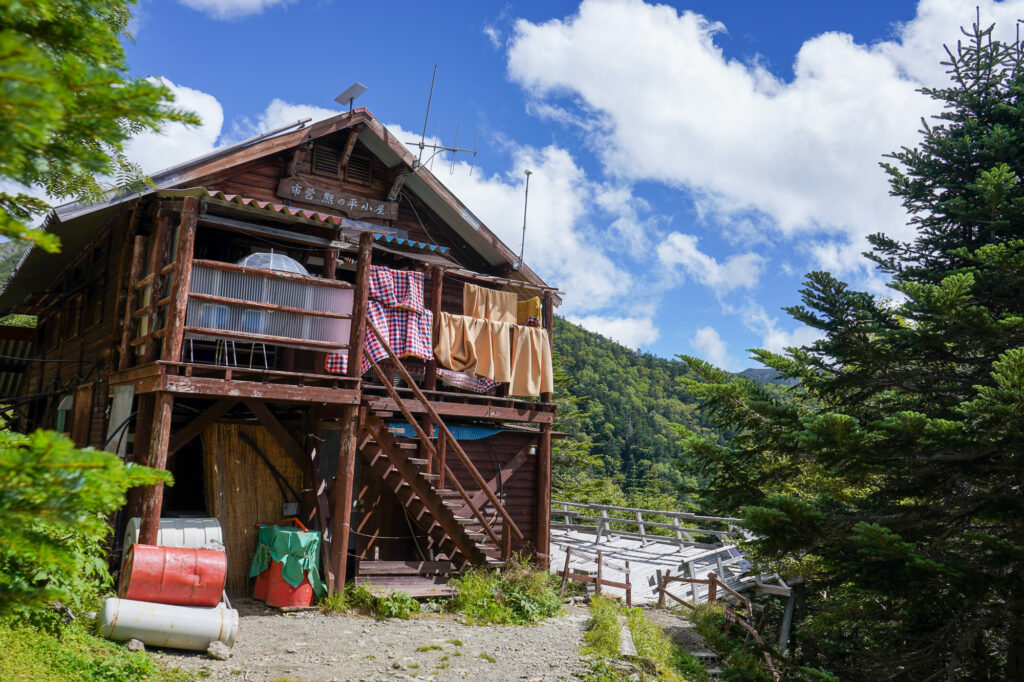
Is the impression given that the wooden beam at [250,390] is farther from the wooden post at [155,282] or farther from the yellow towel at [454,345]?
the yellow towel at [454,345]

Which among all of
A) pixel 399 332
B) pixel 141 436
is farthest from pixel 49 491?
pixel 399 332

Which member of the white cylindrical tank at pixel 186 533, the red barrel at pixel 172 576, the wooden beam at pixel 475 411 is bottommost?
the red barrel at pixel 172 576

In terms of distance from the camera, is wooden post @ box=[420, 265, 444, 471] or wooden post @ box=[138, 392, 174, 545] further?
wooden post @ box=[420, 265, 444, 471]

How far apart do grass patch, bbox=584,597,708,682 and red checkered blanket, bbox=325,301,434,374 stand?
18.3 feet

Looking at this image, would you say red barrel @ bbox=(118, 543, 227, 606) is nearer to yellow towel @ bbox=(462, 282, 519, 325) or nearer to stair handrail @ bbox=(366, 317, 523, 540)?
stair handrail @ bbox=(366, 317, 523, 540)

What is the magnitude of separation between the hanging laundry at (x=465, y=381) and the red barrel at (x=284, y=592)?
4949 millimetres

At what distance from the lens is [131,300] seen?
1165 cm

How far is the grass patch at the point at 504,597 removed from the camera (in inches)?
428

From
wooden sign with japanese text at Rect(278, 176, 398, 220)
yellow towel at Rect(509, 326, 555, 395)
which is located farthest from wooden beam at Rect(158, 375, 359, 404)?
wooden sign with japanese text at Rect(278, 176, 398, 220)

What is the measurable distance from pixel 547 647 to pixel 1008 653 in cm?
617

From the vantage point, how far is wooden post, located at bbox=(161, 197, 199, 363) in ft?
31.6

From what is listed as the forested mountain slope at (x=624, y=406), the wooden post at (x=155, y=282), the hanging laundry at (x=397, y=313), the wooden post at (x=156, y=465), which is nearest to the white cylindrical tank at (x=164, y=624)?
the wooden post at (x=156, y=465)

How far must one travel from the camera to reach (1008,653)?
938cm

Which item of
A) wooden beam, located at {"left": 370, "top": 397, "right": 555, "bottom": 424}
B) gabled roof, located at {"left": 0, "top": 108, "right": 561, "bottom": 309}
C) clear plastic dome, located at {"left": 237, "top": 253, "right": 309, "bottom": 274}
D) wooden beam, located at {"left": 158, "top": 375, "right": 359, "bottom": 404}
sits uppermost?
gabled roof, located at {"left": 0, "top": 108, "right": 561, "bottom": 309}
